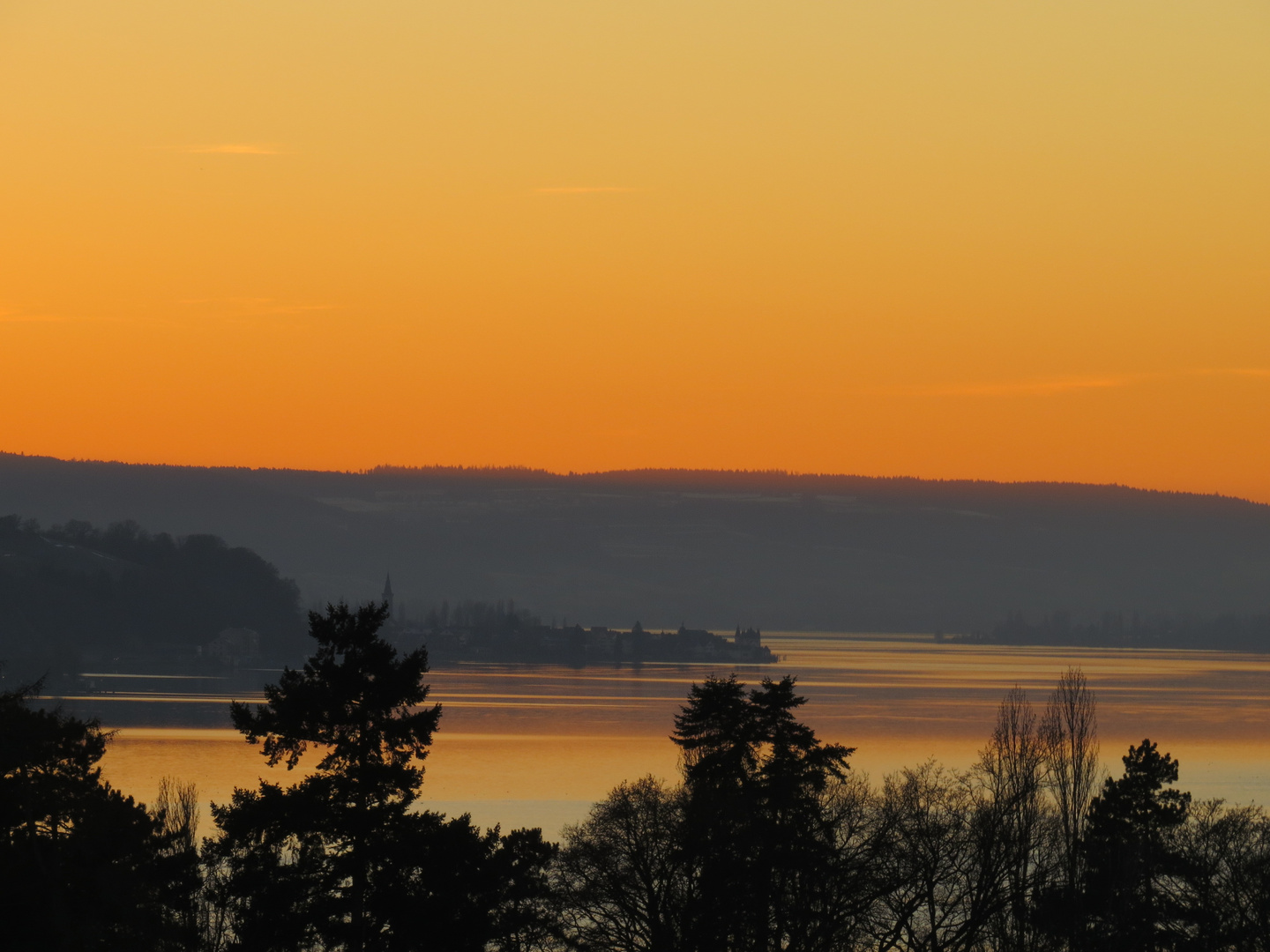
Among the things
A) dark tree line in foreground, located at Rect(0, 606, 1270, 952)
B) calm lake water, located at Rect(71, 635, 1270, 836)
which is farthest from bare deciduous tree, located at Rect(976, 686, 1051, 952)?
calm lake water, located at Rect(71, 635, 1270, 836)

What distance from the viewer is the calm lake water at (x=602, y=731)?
67.4 metres

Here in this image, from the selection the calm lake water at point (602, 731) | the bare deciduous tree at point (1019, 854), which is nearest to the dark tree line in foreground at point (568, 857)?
the bare deciduous tree at point (1019, 854)

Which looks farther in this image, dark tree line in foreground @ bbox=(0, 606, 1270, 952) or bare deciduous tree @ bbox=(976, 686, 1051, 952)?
bare deciduous tree @ bbox=(976, 686, 1051, 952)

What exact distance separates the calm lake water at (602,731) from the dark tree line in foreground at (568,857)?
1533cm

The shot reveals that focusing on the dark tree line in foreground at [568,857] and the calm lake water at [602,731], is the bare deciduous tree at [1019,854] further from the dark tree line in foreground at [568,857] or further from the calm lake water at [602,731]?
the calm lake water at [602,731]

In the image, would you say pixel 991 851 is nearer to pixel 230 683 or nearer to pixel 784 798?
pixel 784 798

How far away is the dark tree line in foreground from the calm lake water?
50.3 ft

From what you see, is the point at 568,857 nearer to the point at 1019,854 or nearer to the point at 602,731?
the point at 1019,854

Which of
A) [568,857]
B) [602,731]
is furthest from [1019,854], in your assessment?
[602,731]

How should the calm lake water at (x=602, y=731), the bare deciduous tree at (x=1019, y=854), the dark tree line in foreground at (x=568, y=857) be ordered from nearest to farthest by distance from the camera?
the dark tree line in foreground at (x=568, y=857) < the bare deciduous tree at (x=1019, y=854) < the calm lake water at (x=602, y=731)

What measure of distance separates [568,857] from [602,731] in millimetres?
72616

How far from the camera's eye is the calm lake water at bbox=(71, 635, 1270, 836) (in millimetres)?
67438

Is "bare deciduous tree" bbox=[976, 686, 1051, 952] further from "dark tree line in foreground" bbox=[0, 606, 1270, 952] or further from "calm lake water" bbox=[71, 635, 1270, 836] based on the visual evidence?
"calm lake water" bbox=[71, 635, 1270, 836]

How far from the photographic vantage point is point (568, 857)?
1109 inches
